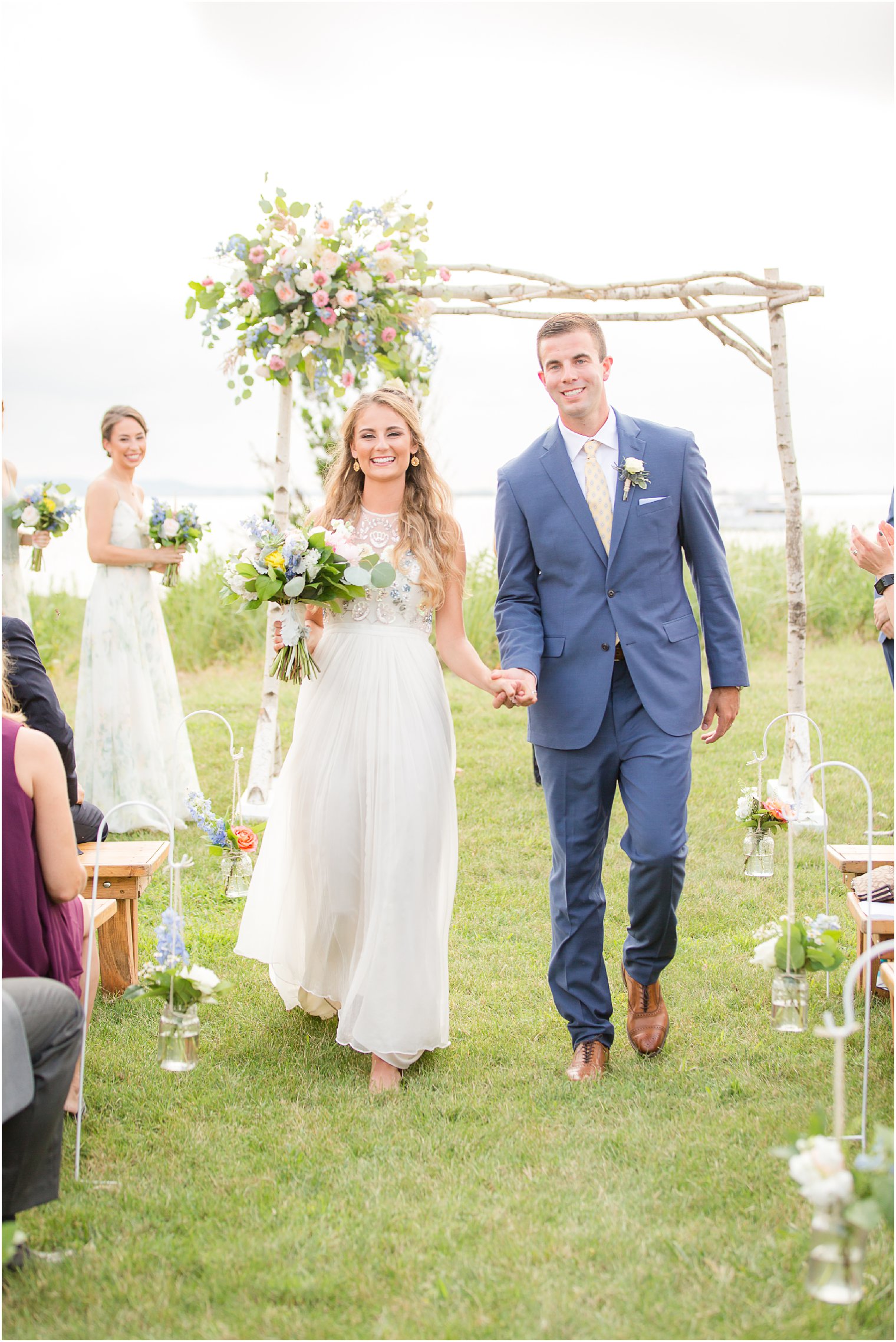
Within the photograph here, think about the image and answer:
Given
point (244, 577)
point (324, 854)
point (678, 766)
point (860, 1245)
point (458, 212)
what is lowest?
point (860, 1245)

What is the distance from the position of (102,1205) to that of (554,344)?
2.89 metres

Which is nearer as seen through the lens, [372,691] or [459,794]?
[372,691]

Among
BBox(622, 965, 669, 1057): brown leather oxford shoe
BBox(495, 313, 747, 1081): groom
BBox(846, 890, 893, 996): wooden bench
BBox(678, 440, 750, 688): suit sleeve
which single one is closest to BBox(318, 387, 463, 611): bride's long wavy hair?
BBox(495, 313, 747, 1081): groom

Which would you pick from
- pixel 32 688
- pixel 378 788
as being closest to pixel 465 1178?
pixel 378 788

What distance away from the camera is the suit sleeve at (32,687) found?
4.52 m

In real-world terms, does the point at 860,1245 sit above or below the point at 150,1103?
above

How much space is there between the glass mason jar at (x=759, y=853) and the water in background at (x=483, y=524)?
6980 millimetres

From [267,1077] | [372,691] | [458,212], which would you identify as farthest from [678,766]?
[458,212]

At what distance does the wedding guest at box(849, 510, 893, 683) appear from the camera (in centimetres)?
359

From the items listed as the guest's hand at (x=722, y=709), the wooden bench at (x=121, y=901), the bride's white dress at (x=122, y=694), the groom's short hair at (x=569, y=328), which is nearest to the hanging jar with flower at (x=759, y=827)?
the guest's hand at (x=722, y=709)

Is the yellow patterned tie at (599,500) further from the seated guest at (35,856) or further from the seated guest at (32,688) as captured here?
the seated guest at (32,688)

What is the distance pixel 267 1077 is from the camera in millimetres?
3998

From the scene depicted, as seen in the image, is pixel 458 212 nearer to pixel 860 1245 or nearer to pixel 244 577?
pixel 244 577

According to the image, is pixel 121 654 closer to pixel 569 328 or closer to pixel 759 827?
pixel 759 827
